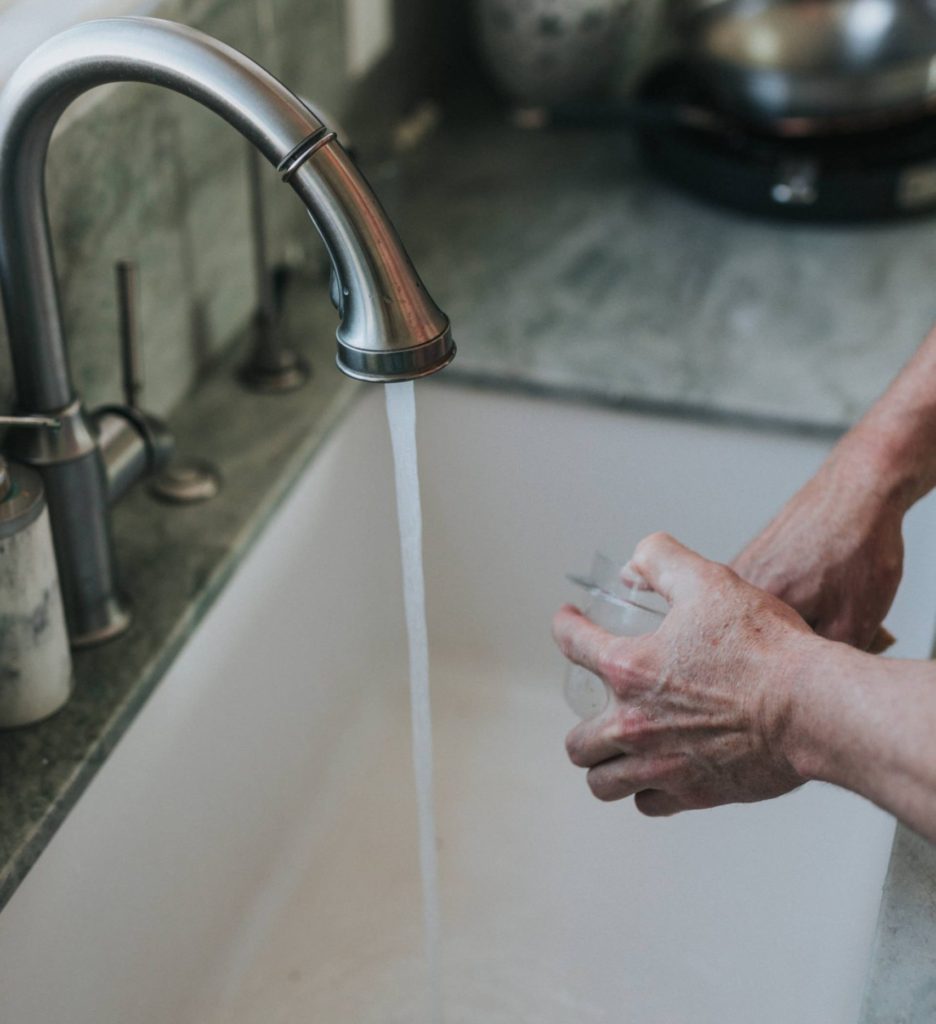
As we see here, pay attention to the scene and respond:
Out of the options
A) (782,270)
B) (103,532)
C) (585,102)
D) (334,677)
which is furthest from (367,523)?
(585,102)

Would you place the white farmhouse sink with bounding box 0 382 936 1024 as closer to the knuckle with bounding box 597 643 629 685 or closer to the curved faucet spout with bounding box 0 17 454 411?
the knuckle with bounding box 597 643 629 685

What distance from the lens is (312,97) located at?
45.7 inches

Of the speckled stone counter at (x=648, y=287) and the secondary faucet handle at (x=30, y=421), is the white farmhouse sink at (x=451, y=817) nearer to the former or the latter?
the speckled stone counter at (x=648, y=287)

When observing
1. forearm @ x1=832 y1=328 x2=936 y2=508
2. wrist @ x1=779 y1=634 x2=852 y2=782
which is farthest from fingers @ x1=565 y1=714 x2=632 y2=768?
forearm @ x1=832 y1=328 x2=936 y2=508

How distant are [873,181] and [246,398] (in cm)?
58

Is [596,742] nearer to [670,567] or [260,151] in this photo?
[670,567]

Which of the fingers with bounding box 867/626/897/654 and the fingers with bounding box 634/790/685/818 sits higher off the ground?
the fingers with bounding box 867/626/897/654

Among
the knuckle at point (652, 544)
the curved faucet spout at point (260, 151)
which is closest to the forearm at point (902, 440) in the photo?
the knuckle at point (652, 544)

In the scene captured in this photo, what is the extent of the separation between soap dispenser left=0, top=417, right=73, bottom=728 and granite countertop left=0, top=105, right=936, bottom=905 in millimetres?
18

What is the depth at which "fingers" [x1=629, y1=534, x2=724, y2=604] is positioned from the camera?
0.69 m

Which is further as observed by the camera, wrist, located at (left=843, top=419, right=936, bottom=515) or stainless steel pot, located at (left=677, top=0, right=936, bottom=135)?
stainless steel pot, located at (left=677, top=0, right=936, bottom=135)

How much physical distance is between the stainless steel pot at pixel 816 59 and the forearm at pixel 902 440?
17.4 inches

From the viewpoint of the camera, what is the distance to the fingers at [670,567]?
690 millimetres

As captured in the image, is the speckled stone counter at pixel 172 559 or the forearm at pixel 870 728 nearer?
the forearm at pixel 870 728
